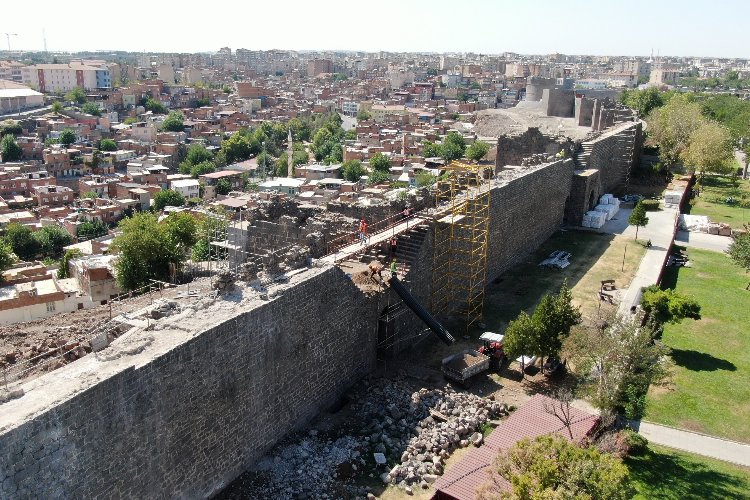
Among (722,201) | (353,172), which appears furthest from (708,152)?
(353,172)

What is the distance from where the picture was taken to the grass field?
18.2m

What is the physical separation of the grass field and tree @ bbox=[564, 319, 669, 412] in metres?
4.56

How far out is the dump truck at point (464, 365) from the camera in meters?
13.7

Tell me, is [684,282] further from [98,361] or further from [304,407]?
[98,361]

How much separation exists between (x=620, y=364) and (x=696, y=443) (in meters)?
2.49

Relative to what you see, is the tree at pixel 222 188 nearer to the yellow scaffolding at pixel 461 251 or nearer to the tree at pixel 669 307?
the yellow scaffolding at pixel 461 251

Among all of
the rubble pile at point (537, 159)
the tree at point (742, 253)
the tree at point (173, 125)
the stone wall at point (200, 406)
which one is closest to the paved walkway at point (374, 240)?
the stone wall at point (200, 406)


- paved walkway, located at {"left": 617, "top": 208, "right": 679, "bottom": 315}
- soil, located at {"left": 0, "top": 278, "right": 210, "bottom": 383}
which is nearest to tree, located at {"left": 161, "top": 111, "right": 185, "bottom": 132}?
paved walkway, located at {"left": 617, "top": 208, "right": 679, "bottom": 315}

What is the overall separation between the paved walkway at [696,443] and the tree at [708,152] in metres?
26.9

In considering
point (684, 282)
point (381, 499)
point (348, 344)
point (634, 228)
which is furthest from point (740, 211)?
point (381, 499)

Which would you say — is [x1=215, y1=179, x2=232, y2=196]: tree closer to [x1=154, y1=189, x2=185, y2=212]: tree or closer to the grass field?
[x1=154, y1=189, x2=185, y2=212]: tree

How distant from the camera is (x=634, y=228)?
26969mm

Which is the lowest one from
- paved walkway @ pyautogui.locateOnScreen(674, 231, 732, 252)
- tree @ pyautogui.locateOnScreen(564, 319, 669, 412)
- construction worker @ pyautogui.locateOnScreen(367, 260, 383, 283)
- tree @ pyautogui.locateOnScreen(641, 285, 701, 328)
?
paved walkway @ pyautogui.locateOnScreen(674, 231, 732, 252)

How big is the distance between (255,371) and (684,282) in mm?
17013
